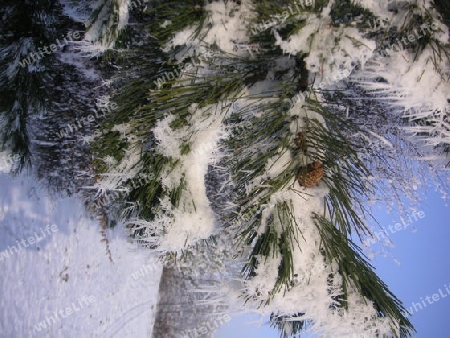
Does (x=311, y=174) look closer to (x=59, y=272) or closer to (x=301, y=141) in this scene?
(x=301, y=141)

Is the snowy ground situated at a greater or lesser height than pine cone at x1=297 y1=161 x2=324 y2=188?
Answer: lesser

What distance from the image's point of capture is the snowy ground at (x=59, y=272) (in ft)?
11.1

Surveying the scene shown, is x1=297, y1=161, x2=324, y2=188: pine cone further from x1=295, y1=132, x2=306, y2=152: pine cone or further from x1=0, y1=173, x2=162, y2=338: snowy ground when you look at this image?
x1=0, y1=173, x2=162, y2=338: snowy ground

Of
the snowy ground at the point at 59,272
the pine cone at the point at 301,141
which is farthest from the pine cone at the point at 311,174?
the snowy ground at the point at 59,272

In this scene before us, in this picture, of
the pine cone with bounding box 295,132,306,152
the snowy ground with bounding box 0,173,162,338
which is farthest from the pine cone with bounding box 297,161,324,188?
the snowy ground with bounding box 0,173,162,338

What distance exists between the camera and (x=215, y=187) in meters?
4.54

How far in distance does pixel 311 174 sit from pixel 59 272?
11.3ft

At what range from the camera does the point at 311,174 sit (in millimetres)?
1395

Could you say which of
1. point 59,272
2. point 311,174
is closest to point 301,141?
point 311,174

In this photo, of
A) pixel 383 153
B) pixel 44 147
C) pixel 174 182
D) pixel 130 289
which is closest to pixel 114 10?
pixel 174 182

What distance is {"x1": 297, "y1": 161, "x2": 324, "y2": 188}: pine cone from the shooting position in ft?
4.56

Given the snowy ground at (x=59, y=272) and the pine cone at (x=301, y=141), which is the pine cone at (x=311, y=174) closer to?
the pine cone at (x=301, y=141)

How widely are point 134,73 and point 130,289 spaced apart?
381 cm

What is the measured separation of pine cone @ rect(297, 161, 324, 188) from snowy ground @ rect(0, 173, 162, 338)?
2666 mm
